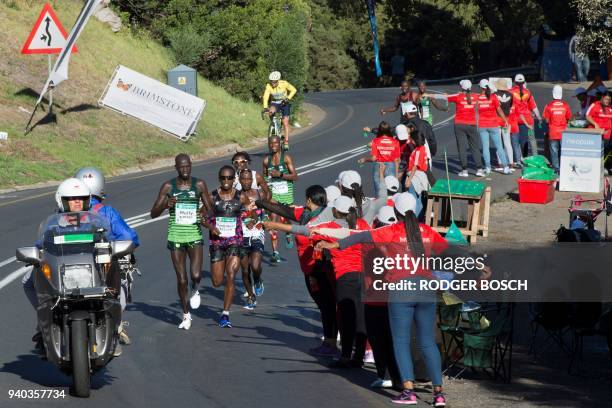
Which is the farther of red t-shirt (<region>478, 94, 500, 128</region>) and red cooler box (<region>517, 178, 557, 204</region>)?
red t-shirt (<region>478, 94, 500, 128</region>)

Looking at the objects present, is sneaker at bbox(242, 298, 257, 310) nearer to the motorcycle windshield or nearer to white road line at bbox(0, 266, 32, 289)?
white road line at bbox(0, 266, 32, 289)

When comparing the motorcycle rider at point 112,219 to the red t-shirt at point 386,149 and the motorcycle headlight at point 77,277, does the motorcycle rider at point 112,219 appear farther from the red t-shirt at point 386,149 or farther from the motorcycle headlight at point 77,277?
the red t-shirt at point 386,149

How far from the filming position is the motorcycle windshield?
34.7 ft

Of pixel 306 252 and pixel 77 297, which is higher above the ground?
pixel 306 252

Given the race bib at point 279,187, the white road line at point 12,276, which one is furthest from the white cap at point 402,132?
the white road line at point 12,276

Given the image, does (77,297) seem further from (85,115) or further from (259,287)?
(85,115)

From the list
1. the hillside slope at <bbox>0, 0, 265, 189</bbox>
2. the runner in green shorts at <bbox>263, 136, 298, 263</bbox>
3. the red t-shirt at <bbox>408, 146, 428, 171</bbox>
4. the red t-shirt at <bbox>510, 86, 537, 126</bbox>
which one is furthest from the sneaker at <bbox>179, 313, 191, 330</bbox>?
the hillside slope at <bbox>0, 0, 265, 189</bbox>

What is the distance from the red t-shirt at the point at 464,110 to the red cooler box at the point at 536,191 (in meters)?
2.43

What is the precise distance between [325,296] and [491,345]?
2113 mm

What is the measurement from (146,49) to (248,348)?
1350 inches

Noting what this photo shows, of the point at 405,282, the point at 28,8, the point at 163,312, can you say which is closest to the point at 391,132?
the point at 163,312

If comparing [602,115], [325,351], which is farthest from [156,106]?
[325,351]

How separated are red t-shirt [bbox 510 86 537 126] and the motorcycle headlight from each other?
18.4 meters

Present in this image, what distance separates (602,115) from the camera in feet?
86.1
